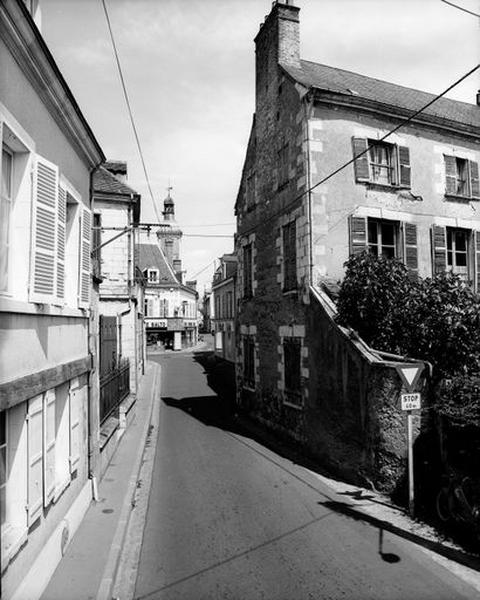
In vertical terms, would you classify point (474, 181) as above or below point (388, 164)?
below

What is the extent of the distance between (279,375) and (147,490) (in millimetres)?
6130

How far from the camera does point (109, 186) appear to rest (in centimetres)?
1944

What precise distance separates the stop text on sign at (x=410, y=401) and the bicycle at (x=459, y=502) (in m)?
1.24

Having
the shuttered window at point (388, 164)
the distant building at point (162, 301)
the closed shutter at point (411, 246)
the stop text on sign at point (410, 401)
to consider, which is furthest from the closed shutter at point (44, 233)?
the distant building at point (162, 301)

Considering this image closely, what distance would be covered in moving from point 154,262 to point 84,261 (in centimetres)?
4420

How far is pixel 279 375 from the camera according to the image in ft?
48.1

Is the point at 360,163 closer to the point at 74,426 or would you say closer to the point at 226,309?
the point at 74,426

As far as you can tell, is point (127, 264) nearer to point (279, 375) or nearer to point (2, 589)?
point (279, 375)

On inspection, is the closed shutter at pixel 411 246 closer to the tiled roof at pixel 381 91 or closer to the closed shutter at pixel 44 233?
the tiled roof at pixel 381 91

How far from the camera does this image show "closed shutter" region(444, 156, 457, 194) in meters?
14.7

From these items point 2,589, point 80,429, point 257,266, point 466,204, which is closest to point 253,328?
point 257,266

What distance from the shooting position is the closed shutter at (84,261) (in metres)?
7.70

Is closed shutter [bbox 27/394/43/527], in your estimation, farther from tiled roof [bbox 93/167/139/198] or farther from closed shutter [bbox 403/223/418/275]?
tiled roof [bbox 93/167/139/198]

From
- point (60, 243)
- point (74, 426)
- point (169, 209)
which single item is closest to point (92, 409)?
point (74, 426)
